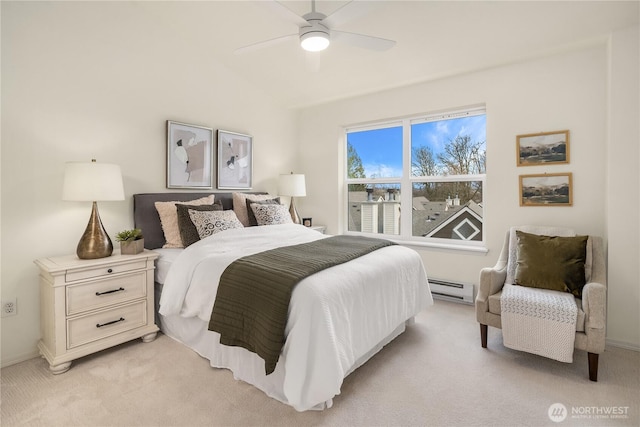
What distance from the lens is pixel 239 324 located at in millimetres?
1847

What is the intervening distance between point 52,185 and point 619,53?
4632 mm

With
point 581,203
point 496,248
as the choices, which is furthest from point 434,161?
point 581,203

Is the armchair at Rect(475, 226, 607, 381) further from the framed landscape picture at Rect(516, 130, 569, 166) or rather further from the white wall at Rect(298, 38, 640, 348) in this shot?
the framed landscape picture at Rect(516, 130, 569, 166)

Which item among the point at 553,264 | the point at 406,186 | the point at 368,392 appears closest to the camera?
the point at 368,392

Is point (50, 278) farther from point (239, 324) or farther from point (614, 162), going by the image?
point (614, 162)

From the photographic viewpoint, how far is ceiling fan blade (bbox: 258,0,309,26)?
1.89 metres

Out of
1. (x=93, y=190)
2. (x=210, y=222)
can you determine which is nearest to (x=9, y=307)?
(x=93, y=190)

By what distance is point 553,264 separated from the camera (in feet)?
8.04

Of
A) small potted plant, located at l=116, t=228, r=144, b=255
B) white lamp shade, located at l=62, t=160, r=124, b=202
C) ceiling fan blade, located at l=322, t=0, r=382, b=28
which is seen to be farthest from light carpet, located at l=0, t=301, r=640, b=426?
ceiling fan blade, located at l=322, t=0, r=382, b=28

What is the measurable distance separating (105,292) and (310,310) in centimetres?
169

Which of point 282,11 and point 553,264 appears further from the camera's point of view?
point 553,264
